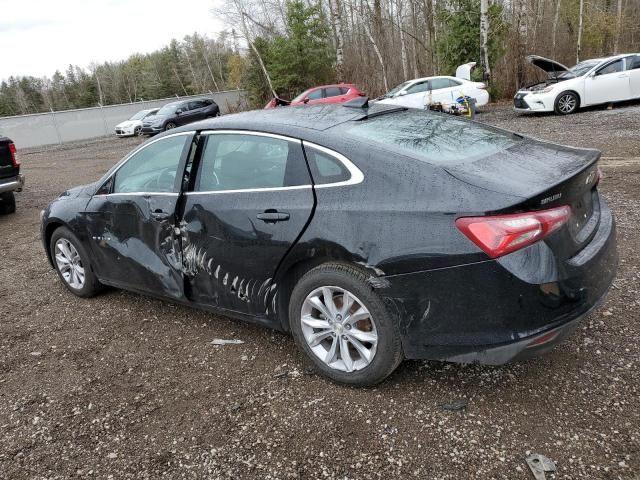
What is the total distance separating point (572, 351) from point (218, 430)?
6.99ft

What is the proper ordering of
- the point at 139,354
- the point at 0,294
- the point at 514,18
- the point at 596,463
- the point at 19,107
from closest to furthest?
the point at 596,463, the point at 139,354, the point at 0,294, the point at 514,18, the point at 19,107

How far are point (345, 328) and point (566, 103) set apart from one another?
14.8 meters

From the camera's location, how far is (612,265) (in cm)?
281

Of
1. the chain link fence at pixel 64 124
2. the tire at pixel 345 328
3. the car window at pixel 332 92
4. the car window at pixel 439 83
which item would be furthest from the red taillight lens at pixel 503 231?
the chain link fence at pixel 64 124

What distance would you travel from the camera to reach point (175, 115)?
23922 millimetres

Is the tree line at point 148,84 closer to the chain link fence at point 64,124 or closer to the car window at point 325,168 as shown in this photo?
the chain link fence at point 64,124

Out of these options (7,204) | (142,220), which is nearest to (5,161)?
(7,204)

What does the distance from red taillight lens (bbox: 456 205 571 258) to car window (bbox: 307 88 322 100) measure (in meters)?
18.0

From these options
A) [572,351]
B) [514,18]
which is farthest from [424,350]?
[514,18]

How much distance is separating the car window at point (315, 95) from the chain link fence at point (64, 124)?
53.9 ft

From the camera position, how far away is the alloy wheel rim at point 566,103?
48.9 feet

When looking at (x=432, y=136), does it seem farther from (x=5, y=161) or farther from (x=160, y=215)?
(x=5, y=161)

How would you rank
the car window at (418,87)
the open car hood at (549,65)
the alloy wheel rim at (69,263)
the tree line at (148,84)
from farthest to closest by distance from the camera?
the tree line at (148,84), the car window at (418,87), the open car hood at (549,65), the alloy wheel rim at (69,263)

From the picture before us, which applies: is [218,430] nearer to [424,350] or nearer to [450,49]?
[424,350]
